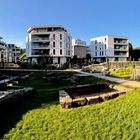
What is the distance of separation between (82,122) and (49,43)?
71.3 meters

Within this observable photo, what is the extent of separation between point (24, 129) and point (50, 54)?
6815cm

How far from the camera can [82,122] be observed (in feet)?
32.0

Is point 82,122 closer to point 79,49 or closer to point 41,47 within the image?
point 41,47

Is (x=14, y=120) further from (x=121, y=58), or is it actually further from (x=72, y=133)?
(x=121, y=58)

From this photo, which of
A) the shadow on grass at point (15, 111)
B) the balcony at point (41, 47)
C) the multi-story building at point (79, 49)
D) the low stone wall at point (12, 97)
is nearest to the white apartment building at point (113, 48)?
the multi-story building at point (79, 49)

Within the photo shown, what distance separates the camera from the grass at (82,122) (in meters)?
8.72

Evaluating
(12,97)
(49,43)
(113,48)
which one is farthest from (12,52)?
(12,97)

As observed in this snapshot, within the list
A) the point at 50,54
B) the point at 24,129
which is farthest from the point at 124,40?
the point at 24,129

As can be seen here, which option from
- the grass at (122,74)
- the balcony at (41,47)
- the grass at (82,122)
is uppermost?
the balcony at (41,47)

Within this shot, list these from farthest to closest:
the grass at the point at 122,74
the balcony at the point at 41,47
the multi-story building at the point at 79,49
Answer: the multi-story building at the point at 79,49, the balcony at the point at 41,47, the grass at the point at 122,74

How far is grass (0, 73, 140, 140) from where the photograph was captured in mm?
8719

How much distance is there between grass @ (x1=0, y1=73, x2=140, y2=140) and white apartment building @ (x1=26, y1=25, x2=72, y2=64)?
67.3 meters

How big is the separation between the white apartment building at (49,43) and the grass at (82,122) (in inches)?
2648

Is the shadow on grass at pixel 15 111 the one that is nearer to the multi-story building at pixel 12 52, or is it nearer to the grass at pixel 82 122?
the grass at pixel 82 122
